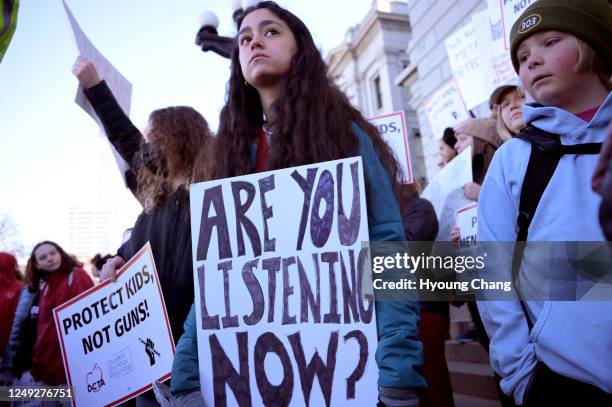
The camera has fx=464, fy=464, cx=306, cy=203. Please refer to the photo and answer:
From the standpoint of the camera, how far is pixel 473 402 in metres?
4.28

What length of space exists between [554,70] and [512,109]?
1.37m

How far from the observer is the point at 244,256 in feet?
4.65

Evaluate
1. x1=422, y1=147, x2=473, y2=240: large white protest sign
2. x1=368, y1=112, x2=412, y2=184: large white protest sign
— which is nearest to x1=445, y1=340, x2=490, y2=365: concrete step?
x1=422, y1=147, x2=473, y2=240: large white protest sign

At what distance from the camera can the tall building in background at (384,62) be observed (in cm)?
2480

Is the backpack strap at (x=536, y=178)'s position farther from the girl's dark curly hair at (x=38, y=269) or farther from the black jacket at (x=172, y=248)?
the girl's dark curly hair at (x=38, y=269)

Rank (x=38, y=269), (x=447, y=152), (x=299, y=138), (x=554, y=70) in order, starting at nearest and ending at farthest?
1. (x=554, y=70)
2. (x=299, y=138)
3. (x=447, y=152)
4. (x=38, y=269)

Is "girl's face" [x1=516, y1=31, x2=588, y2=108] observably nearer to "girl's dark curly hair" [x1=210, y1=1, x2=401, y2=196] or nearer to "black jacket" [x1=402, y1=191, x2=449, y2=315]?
"girl's dark curly hair" [x1=210, y1=1, x2=401, y2=196]

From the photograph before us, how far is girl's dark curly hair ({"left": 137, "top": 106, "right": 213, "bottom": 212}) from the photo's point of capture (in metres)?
2.36

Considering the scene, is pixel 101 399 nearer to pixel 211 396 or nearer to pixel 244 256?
pixel 211 396

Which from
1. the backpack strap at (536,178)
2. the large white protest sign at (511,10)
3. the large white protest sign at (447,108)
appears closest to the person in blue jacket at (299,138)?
the backpack strap at (536,178)

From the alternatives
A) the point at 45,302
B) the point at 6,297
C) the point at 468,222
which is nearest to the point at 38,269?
the point at 45,302

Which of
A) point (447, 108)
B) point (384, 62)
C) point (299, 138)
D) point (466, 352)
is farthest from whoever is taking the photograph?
point (384, 62)

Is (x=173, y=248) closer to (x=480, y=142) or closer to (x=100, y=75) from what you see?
(x=100, y=75)

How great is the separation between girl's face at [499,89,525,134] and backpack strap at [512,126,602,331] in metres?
1.38
